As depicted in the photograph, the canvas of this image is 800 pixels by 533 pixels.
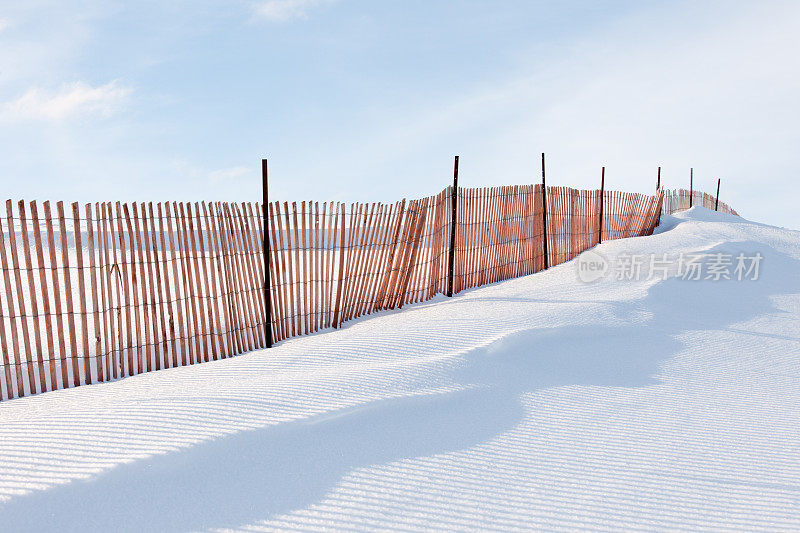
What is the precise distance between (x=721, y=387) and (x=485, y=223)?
4118mm

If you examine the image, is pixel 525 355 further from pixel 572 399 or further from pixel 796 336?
pixel 796 336

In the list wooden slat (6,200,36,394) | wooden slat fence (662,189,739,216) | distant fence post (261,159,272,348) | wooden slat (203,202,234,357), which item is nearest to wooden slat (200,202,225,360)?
wooden slat (203,202,234,357)

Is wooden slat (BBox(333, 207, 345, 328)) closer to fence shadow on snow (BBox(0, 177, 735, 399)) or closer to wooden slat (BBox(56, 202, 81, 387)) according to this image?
fence shadow on snow (BBox(0, 177, 735, 399))

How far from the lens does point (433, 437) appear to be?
3064 millimetres

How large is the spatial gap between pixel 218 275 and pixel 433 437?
298cm

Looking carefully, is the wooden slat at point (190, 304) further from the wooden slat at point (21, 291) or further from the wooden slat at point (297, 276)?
the wooden slat at point (21, 291)

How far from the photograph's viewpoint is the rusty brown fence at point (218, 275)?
172 inches

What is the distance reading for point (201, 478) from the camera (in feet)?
8.70

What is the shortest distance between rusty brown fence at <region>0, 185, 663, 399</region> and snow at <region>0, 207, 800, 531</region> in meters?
0.44

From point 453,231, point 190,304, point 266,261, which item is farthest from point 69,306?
point 453,231

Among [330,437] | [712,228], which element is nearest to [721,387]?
[330,437]

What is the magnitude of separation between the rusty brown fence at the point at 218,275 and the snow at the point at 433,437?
44 centimetres

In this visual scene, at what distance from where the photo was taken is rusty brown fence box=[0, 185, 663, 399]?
4367mm

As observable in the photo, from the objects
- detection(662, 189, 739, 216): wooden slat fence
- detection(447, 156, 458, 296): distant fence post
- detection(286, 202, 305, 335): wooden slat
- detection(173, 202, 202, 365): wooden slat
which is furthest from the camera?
detection(662, 189, 739, 216): wooden slat fence
